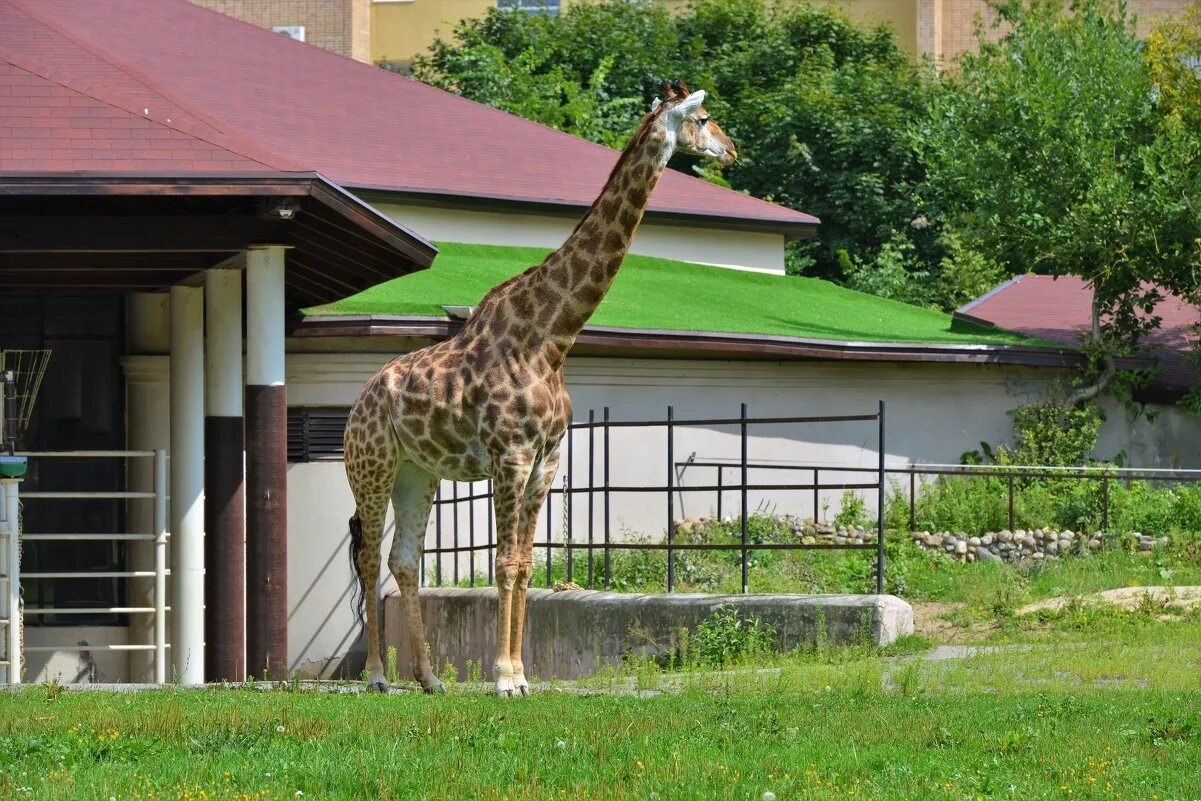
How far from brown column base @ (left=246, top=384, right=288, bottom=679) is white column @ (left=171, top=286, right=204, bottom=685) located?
7.56 ft

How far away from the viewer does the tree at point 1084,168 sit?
76.5ft

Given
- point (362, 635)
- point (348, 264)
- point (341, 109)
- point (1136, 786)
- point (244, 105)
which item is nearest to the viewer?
point (1136, 786)

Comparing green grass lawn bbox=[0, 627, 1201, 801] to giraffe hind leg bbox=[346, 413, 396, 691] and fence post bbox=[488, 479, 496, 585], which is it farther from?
fence post bbox=[488, 479, 496, 585]

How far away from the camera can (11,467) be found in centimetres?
1275

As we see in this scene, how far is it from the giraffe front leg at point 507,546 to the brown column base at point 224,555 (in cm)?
340

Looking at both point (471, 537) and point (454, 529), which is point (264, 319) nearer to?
point (471, 537)

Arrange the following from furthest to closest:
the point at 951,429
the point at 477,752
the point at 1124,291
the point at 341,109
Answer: the point at 341,109 → the point at 1124,291 → the point at 951,429 → the point at 477,752

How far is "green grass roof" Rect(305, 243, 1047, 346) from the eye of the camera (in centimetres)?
2044

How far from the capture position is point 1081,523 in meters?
20.0

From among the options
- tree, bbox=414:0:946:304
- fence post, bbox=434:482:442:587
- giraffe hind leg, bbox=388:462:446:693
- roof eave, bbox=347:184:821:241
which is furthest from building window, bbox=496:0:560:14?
giraffe hind leg, bbox=388:462:446:693

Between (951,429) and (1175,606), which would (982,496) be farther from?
(1175,606)

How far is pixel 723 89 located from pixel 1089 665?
39.3 metres

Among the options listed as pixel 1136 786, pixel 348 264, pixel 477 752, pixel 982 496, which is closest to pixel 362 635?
pixel 348 264

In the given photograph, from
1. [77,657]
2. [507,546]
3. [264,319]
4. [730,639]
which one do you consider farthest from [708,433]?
[507,546]
